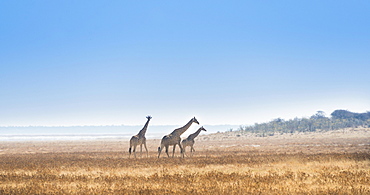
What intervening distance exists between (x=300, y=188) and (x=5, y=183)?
1178cm

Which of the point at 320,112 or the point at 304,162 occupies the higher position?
the point at 320,112

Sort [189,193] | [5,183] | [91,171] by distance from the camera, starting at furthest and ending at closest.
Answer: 1. [91,171]
2. [5,183]
3. [189,193]

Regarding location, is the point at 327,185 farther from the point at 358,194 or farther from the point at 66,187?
the point at 66,187

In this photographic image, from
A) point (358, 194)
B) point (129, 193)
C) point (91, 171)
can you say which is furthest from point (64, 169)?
point (358, 194)

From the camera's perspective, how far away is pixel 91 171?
1825 centimetres

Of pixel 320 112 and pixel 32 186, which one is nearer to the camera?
pixel 32 186

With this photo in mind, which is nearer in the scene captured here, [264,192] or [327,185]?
[264,192]

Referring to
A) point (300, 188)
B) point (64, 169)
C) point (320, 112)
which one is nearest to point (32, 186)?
point (64, 169)

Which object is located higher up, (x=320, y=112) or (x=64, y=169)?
(x=320, y=112)

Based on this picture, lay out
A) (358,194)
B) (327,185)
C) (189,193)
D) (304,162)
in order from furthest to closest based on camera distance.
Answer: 1. (304,162)
2. (327,185)
3. (189,193)
4. (358,194)

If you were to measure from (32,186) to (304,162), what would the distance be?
14501 millimetres

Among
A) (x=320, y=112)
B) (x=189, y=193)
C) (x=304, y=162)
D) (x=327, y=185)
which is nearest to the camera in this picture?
(x=189, y=193)

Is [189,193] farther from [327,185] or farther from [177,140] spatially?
[177,140]

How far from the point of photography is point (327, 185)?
1288cm
